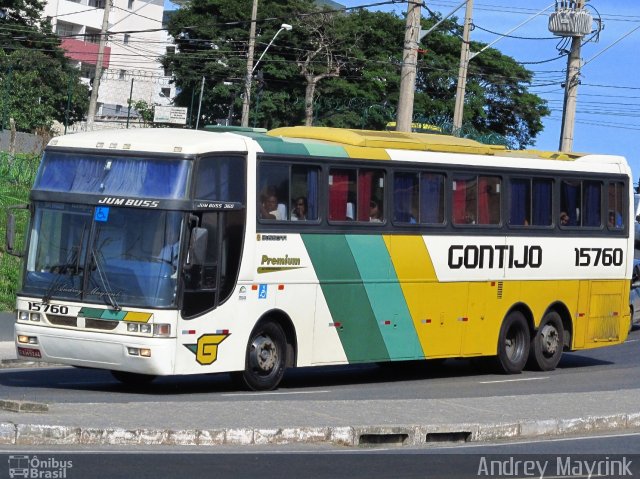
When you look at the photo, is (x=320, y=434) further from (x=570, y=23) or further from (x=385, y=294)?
(x=570, y=23)

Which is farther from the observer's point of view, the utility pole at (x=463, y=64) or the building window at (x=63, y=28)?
the building window at (x=63, y=28)

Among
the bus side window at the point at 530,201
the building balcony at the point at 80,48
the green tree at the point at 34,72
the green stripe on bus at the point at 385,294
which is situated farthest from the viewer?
the building balcony at the point at 80,48

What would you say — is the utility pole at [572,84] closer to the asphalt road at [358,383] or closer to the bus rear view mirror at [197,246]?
the asphalt road at [358,383]

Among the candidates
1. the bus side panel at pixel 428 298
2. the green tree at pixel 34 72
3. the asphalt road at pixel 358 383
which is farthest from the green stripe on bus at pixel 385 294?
the green tree at pixel 34 72

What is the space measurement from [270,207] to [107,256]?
2.34 metres

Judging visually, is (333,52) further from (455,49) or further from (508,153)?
(508,153)

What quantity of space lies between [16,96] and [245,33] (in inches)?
665

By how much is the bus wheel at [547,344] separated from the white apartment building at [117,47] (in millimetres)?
69970

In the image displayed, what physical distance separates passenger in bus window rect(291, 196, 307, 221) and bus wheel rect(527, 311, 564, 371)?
5752 mm

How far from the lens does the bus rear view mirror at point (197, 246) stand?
15.2 m

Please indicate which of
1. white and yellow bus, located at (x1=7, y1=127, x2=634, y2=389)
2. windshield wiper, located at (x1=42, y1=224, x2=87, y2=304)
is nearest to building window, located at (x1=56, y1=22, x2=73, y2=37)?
white and yellow bus, located at (x1=7, y1=127, x2=634, y2=389)

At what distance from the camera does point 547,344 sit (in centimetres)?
2150

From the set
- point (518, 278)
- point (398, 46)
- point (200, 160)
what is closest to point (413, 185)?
point (518, 278)

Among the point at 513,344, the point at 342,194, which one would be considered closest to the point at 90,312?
the point at 342,194
